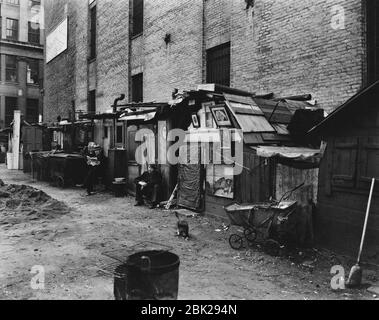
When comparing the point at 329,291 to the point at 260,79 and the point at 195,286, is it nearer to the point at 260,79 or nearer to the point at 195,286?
the point at 195,286

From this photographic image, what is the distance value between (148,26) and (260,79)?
8.05 meters

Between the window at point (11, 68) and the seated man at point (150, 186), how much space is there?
3140 cm

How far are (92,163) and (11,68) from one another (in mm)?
29039

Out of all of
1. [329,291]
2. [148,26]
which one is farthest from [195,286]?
[148,26]

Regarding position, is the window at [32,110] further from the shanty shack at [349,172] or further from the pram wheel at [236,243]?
the shanty shack at [349,172]

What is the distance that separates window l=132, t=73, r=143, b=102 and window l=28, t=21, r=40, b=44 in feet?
86.1

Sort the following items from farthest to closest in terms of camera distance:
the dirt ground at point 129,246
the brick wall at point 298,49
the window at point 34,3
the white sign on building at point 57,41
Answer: the window at point 34,3 → the white sign on building at point 57,41 → the brick wall at point 298,49 → the dirt ground at point 129,246

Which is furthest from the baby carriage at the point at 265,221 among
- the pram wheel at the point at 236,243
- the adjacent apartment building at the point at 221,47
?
the adjacent apartment building at the point at 221,47

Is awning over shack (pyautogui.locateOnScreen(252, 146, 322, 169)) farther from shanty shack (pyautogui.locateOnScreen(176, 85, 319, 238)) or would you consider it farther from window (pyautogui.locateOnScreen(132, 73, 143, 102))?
window (pyautogui.locateOnScreen(132, 73, 143, 102))

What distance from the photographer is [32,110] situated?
38.4 metres

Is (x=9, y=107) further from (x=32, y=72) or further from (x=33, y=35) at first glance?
(x=33, y=35)

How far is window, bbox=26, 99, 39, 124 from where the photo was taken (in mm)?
37991

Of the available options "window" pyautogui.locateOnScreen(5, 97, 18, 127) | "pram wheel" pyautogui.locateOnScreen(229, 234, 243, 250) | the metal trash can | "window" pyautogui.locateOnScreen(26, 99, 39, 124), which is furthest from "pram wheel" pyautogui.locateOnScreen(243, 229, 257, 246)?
"window" pyautogui.locateOnScreen(26, 99, 39, 124)

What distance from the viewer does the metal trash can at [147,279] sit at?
158 inches
